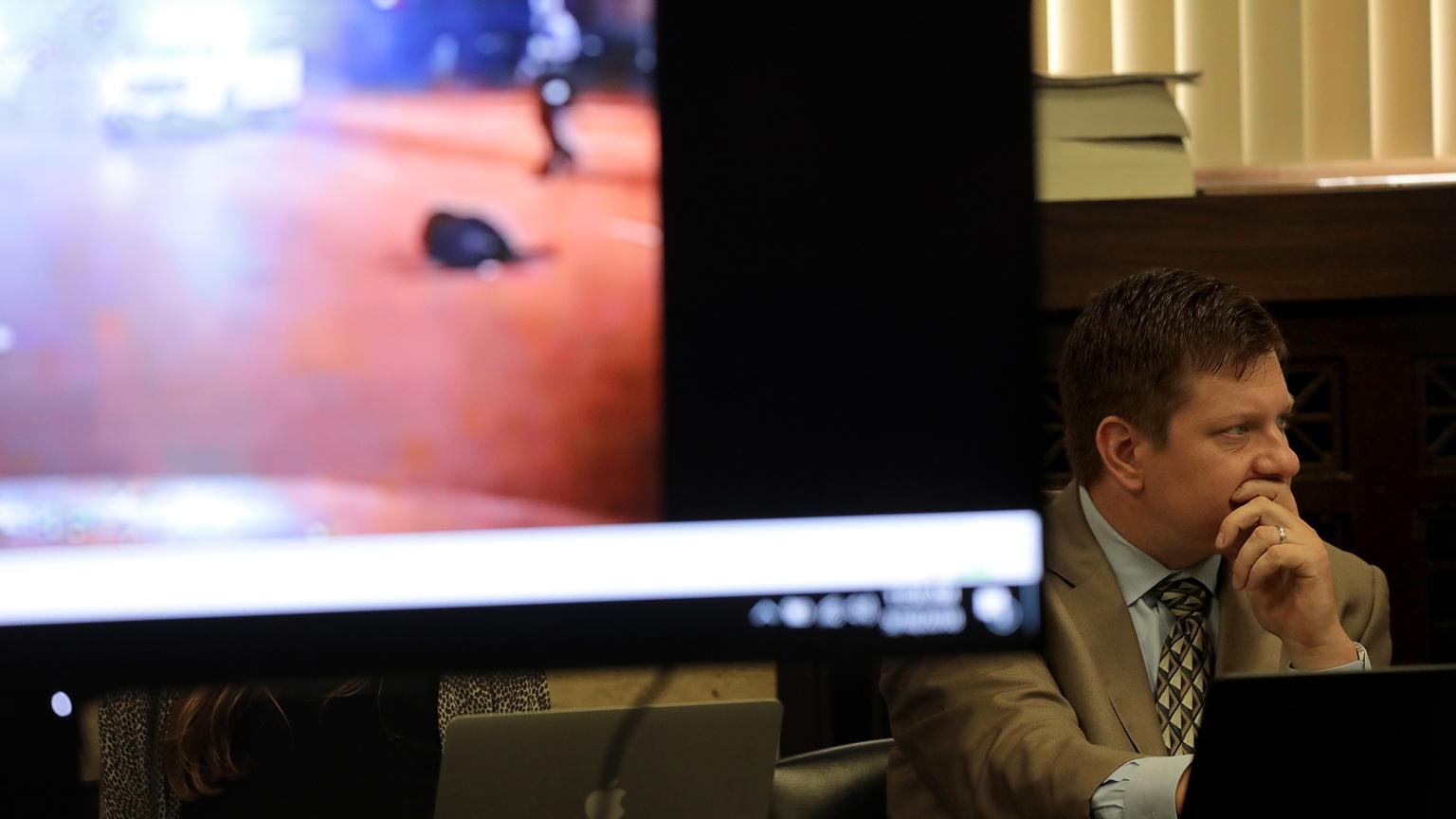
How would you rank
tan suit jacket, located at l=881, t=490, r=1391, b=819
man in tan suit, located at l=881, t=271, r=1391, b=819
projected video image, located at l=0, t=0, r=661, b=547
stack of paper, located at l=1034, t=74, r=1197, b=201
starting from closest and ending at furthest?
projected video image, located at l=0, t=0, r=661, b=547, tan suit jacket, located at l=881, t=490, r=1391, b=819, man in tan suit, located at l=881, t=271, r=1391, b=819, stack of paper, located at l=1034, t=74, r=1197, b=201

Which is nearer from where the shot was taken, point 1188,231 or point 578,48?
point 578,48

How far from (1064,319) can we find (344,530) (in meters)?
1.29

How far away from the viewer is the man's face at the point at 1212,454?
4.98 feet

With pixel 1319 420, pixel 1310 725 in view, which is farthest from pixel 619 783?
pixel 1319 420

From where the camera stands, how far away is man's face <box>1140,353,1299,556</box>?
4.98 ft

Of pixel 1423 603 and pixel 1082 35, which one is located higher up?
pixel 1082 35

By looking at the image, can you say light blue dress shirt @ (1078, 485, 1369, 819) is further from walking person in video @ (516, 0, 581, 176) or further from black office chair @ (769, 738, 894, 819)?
walking person in video @ (516, 0, 581, 176)

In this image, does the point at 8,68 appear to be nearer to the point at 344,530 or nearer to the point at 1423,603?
the point at 344,530

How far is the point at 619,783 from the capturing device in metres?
1.01

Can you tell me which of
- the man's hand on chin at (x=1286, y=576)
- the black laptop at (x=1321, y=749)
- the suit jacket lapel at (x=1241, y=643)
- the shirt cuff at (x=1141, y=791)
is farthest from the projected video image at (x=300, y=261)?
the suit jacket lapel at (x=1241, y=643)

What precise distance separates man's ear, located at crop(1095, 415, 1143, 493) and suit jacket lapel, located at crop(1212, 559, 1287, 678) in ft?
0.48

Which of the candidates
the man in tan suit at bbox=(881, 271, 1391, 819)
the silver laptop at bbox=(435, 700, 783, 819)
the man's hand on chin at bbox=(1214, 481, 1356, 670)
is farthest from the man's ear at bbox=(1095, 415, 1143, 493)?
the silver laptop at bbox=(435, 700, 783, 819)

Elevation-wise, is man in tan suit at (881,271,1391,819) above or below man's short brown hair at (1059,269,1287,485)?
below

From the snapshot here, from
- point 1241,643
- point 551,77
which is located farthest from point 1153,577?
point 551,77
